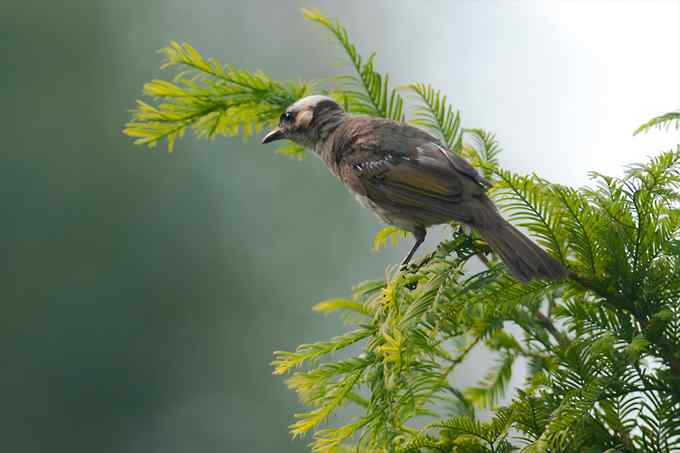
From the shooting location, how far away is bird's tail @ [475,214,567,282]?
65.1 inches

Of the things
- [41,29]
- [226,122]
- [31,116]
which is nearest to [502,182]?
[226,122]

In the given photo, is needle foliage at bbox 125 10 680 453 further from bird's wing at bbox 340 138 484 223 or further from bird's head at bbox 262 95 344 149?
bird's head at bbox 262 95 344 149

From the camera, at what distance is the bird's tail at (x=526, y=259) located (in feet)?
5.42

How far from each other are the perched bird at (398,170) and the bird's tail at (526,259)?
0.14 ft

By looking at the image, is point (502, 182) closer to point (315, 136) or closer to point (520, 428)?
point (520, 428)

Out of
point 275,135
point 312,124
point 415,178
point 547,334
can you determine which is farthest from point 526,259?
point 275,135

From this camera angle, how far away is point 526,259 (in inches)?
67.2

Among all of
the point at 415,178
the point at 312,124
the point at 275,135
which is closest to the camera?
the point at 415,178

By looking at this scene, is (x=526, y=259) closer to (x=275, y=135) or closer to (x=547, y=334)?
(x=547, y=334)

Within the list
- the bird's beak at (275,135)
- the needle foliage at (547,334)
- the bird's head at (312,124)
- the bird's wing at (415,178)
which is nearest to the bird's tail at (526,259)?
the needle foliage at (547,334)

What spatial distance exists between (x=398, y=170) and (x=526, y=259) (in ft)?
3.85

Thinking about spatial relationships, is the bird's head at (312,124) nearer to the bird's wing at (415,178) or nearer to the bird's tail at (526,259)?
the bird's wing at (415,178)

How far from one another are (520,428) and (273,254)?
5.20m

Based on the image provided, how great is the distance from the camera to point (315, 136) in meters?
3.31
